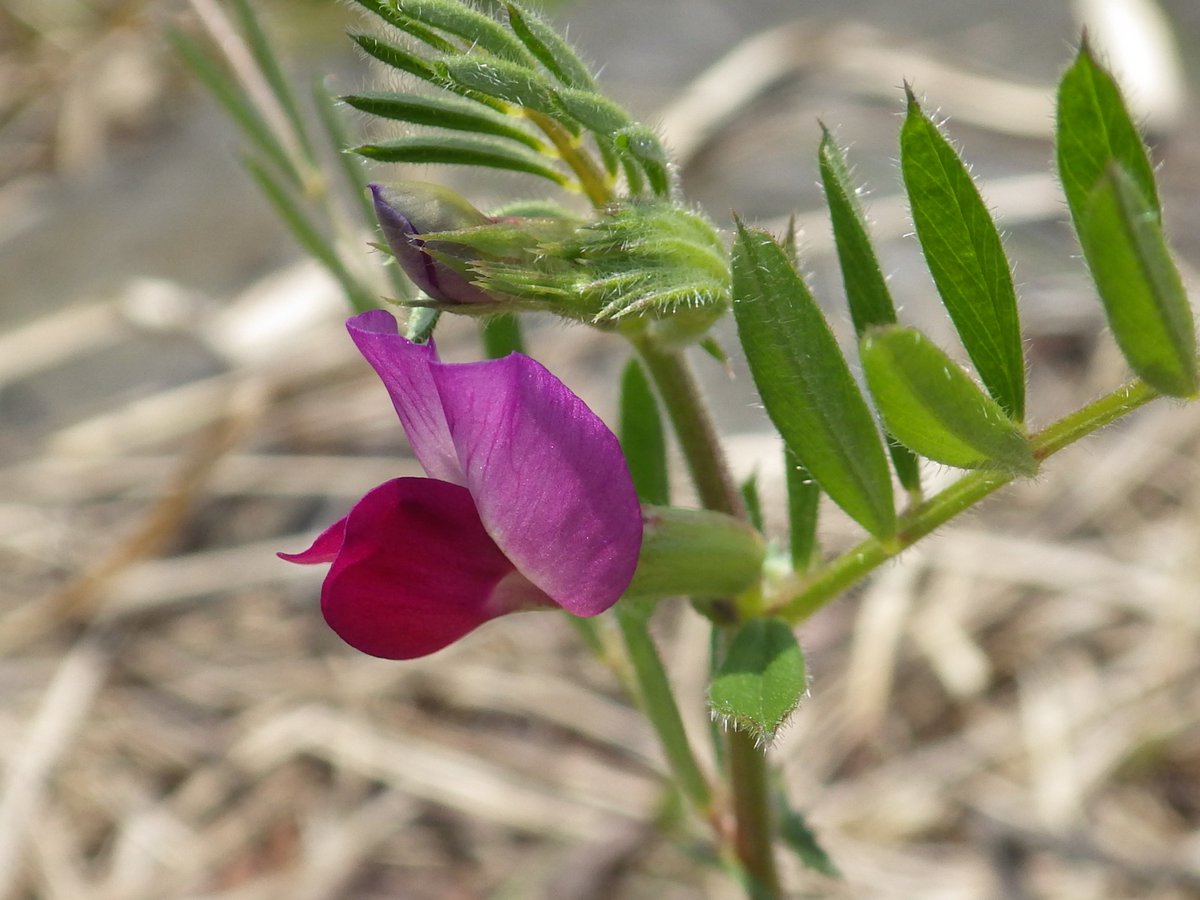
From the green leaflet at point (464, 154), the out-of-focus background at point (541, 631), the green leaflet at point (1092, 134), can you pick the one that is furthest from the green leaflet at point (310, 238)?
the green leaflet at point (1092, 134)

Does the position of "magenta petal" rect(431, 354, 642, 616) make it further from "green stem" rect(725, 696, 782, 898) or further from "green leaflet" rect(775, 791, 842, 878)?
"green leaflet" rect(775, 791, 842, 878)

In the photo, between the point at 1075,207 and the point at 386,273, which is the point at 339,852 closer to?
the point at 386,273

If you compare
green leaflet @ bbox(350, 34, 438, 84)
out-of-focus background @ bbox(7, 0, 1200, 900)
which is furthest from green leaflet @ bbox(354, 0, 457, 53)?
out-of-focus background @ bbox(7, 0, 1200, 900)

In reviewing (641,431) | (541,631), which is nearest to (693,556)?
(641,431)

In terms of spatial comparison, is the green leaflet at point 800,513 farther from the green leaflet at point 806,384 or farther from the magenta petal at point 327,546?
the magenta petal at point 327,546

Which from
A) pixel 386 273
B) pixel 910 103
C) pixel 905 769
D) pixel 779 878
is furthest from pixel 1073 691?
pixel 910 103

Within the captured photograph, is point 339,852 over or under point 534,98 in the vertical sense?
under
